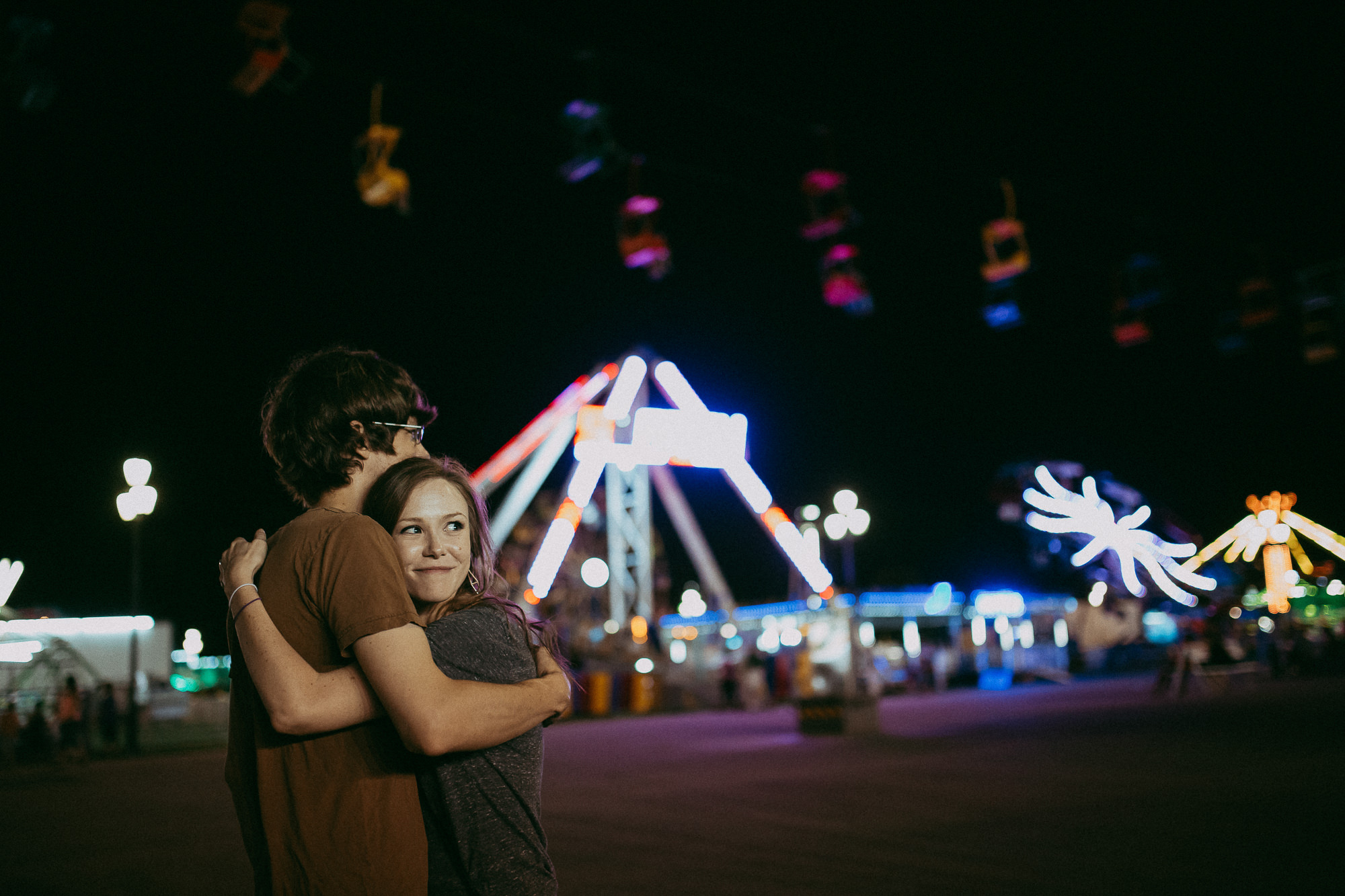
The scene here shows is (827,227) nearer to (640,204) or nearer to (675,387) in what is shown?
(640,204)

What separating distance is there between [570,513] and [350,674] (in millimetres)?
23099

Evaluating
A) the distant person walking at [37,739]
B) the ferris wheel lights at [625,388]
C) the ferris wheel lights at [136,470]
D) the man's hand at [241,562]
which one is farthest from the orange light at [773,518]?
the man's hand at [241,562]

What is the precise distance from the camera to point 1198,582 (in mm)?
30078

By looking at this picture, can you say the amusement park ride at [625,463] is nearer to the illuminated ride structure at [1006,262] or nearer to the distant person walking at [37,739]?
the distant person walking at [37,739]

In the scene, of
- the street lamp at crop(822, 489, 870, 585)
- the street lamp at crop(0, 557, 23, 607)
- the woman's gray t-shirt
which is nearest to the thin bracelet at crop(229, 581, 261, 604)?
the woman's gray t-shirt

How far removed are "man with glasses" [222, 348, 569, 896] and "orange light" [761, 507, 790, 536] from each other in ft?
87.6

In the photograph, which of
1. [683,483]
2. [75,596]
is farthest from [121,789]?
[683,483]

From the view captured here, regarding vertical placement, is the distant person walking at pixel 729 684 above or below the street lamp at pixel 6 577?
below

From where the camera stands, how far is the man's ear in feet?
6.96

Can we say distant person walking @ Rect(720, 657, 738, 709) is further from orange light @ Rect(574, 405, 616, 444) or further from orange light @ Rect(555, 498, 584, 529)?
orange light @ Rect(574, 405, 616, 444)

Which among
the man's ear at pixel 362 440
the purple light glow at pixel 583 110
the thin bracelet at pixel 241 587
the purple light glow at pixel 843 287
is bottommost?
the thin bracelet at pixel 241 587

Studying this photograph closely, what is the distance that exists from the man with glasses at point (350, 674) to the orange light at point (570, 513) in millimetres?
22627

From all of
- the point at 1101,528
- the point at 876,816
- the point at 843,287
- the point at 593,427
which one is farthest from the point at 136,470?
the point at 1101,528

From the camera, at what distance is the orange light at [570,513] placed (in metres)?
24.7
